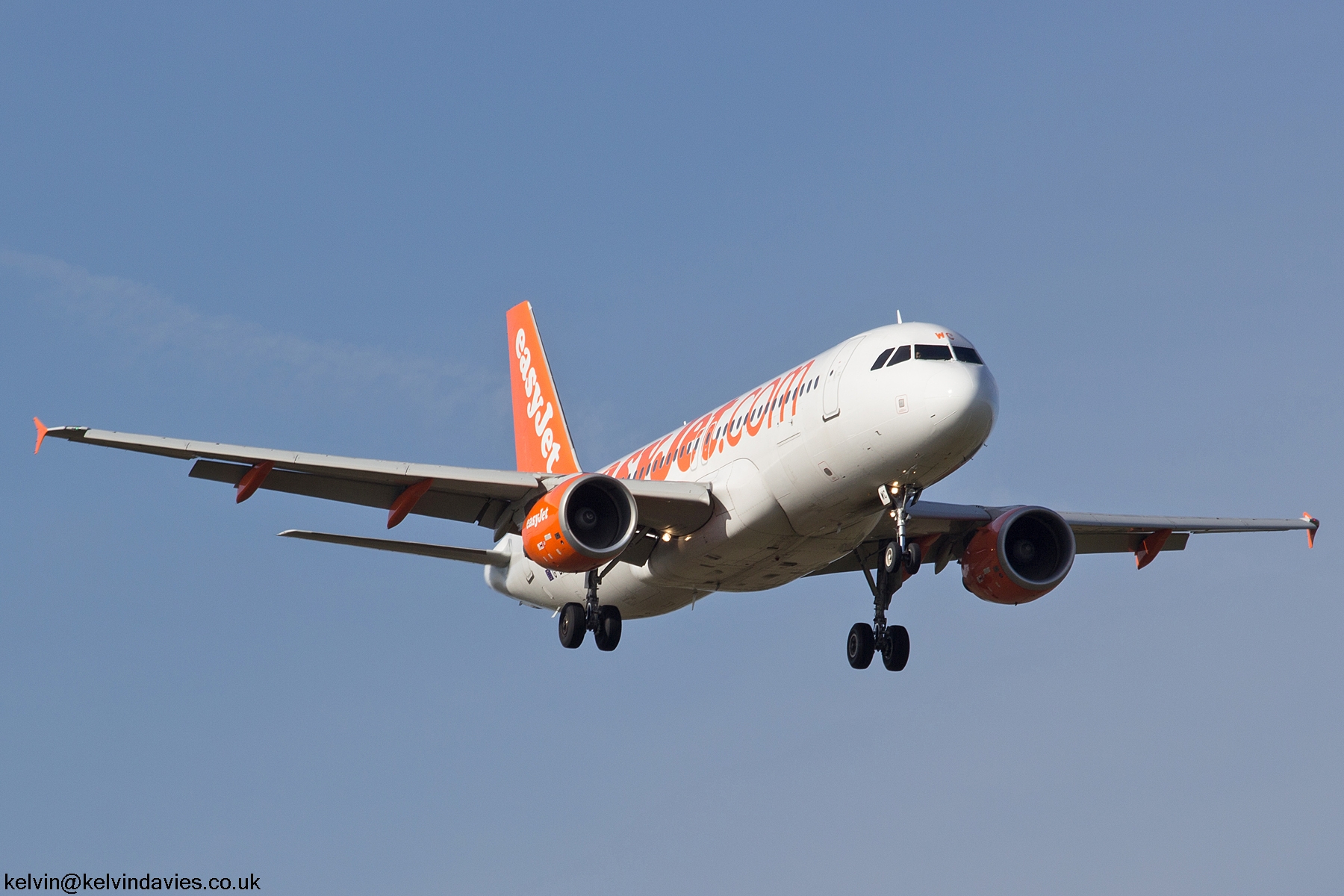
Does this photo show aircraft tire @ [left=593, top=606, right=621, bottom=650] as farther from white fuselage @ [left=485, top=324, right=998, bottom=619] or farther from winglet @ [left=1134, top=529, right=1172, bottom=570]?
winglet @ [left=1134, top=529, right=1172, bottom=570]

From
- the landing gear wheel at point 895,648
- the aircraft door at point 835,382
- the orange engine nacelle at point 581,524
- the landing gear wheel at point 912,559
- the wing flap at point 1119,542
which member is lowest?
the landing gear wheel at point 895,648

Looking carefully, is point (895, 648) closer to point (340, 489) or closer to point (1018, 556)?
point (1018, 556)

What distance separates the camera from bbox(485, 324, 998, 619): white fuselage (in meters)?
27.5

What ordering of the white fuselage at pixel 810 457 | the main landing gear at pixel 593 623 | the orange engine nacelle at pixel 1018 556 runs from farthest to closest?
the orange engine nacelle at pixel 1018 556, the main landing gear at pixel 593 623, the white fuselage at pixel 810 457

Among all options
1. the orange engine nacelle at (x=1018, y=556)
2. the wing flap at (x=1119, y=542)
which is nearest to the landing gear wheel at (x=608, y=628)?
the orange engine nacelle at (x=1018, y=556)

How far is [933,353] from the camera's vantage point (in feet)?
91.8

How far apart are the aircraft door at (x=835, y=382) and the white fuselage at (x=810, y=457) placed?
0.08ft

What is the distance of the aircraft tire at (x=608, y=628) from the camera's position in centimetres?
3297

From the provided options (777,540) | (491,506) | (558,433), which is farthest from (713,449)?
(558,433)

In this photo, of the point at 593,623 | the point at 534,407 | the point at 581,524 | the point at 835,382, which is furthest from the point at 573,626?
the point at 534,407

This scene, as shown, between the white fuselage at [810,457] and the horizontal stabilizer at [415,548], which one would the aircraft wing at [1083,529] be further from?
the horizontal stabilizer at [415,548]

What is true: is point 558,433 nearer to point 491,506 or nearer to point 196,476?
point 491,506

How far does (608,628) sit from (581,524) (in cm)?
321

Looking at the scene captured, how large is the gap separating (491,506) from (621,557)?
124 inches
